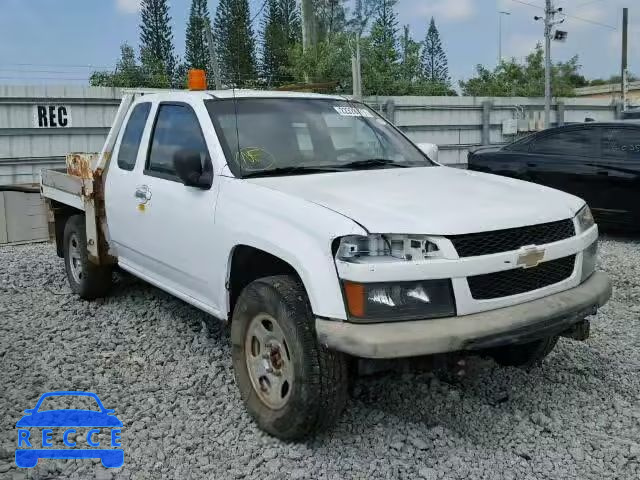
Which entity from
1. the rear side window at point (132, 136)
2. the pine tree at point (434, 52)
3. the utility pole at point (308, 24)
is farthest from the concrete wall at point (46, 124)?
the pine tree at point (434, 52)

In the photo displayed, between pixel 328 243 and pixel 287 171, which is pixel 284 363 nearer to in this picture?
pixel 328 243

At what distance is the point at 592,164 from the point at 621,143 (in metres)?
0.42

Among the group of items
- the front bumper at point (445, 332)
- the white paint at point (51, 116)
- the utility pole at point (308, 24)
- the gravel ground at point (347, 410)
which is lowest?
the gravel ground at point (347, 410)

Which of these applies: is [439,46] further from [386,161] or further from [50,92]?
[386,161]

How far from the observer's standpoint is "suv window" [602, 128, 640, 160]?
27.0ft

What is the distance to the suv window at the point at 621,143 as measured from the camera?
8.23 meters

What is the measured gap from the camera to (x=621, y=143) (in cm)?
838

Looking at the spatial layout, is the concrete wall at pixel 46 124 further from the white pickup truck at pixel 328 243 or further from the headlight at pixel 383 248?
the headlight at pixel 383 248

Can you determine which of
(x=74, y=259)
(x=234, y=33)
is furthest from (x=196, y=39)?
(x=74, y=259)

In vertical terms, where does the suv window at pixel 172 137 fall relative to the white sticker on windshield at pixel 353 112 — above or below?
below

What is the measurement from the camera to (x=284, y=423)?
127 inches

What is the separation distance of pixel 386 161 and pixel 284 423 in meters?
1.90

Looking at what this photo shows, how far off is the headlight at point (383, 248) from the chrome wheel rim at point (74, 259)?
12.2ft

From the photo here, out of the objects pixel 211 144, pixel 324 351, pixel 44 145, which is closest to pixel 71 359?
pixel 211 144
